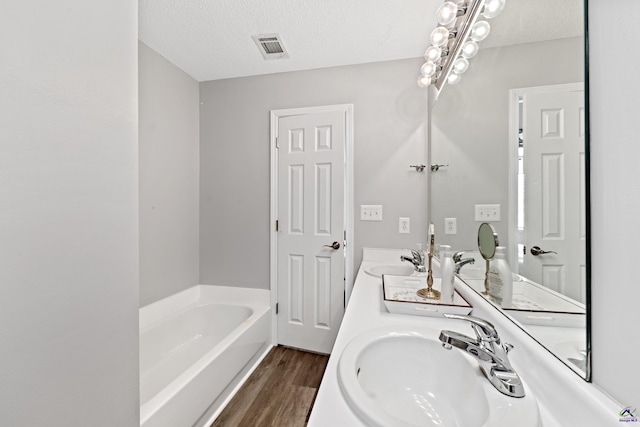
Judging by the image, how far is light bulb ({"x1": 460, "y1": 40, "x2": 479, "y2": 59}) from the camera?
39.6 inches

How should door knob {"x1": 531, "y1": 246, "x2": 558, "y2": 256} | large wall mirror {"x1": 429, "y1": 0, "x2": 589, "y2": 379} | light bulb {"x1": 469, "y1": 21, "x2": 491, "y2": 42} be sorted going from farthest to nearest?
light bulb {"x1": 469, "y1": 21, "x2": 491, "y2": 42}, door knob {"x1": 531, "y1": 246, "x2": 558, "y2": 256}, large wall mirror {"x1": 429, "y1": 0, "x2": 589, "y2": 379}

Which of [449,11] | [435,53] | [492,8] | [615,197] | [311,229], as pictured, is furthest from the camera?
[311,229]

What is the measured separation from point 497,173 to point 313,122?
5.17 feet

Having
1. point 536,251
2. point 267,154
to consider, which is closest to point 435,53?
point 536,251

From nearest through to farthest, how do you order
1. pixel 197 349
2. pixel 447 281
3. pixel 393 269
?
1. pixel 447 281
2. pixel 393 269
3. pixel 197 349

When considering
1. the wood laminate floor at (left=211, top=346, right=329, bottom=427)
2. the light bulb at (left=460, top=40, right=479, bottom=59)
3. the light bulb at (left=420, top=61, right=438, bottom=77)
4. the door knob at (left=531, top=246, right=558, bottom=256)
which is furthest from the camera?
the light bulb at (left=420, top=61, right=438, bottom=77)

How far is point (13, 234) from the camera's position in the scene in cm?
53

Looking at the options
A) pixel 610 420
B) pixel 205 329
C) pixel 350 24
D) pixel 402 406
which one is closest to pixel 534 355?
pixel 610 420

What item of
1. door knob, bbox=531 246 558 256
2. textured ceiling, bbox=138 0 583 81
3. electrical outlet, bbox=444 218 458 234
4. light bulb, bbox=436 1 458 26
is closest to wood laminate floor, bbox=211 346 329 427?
electrical outlet, bbox=444 218 458 234

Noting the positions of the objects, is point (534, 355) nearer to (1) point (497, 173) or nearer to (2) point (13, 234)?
(1) point (497, 173)

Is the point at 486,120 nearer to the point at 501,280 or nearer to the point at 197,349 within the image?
the point at 501,280

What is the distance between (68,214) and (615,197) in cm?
112

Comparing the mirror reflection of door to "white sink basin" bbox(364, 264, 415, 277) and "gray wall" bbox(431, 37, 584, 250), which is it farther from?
"white sink basin" bbox(364, 264, 415, 277)

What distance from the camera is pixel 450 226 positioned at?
1350 mm
